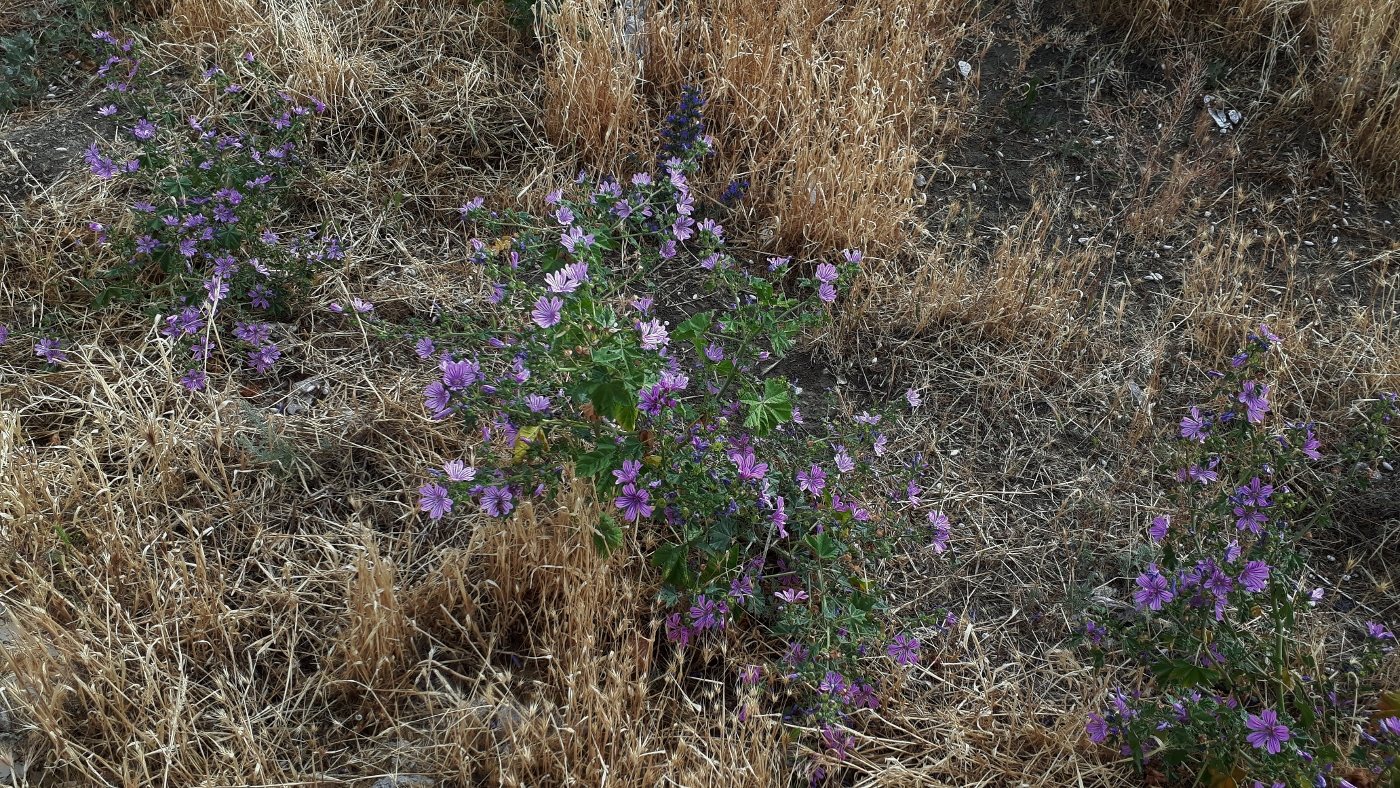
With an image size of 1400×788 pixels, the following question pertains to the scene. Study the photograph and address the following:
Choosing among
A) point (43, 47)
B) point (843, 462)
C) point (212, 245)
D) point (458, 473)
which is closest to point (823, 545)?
point (843, 462)

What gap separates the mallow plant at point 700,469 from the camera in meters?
2.06

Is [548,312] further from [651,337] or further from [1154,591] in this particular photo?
[1154,591]

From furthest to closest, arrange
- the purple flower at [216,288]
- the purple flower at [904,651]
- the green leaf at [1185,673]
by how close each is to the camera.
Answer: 1. the purple flower at [216,288]
2. the purple flower at [904,651]
3. the green leaf at [1185,673]

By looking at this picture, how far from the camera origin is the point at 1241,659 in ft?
6.75

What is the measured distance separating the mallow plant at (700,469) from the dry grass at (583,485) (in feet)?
0.37

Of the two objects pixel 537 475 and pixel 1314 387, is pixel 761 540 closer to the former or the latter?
pixel 537 475

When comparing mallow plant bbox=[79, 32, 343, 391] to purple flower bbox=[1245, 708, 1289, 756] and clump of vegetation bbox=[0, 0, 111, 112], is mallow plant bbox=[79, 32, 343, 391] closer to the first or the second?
clump of vegetation bbox=[0, 0, 111, 112]

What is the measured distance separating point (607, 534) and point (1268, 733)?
54.5 inches

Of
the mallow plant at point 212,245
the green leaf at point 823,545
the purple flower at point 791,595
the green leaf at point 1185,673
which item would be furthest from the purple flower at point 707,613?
the mallow plant at point 212,245

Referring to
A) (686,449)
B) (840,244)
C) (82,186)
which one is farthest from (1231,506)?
(82,186)

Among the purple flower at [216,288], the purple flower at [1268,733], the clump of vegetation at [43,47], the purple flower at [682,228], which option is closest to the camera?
the purple flower at [1268,733]

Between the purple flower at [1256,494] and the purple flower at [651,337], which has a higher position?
the purple flower at [651,337]

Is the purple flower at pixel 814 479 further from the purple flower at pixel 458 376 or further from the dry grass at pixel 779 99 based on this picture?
the dry grass at pixel 779 99

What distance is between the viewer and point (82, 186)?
324 cm
